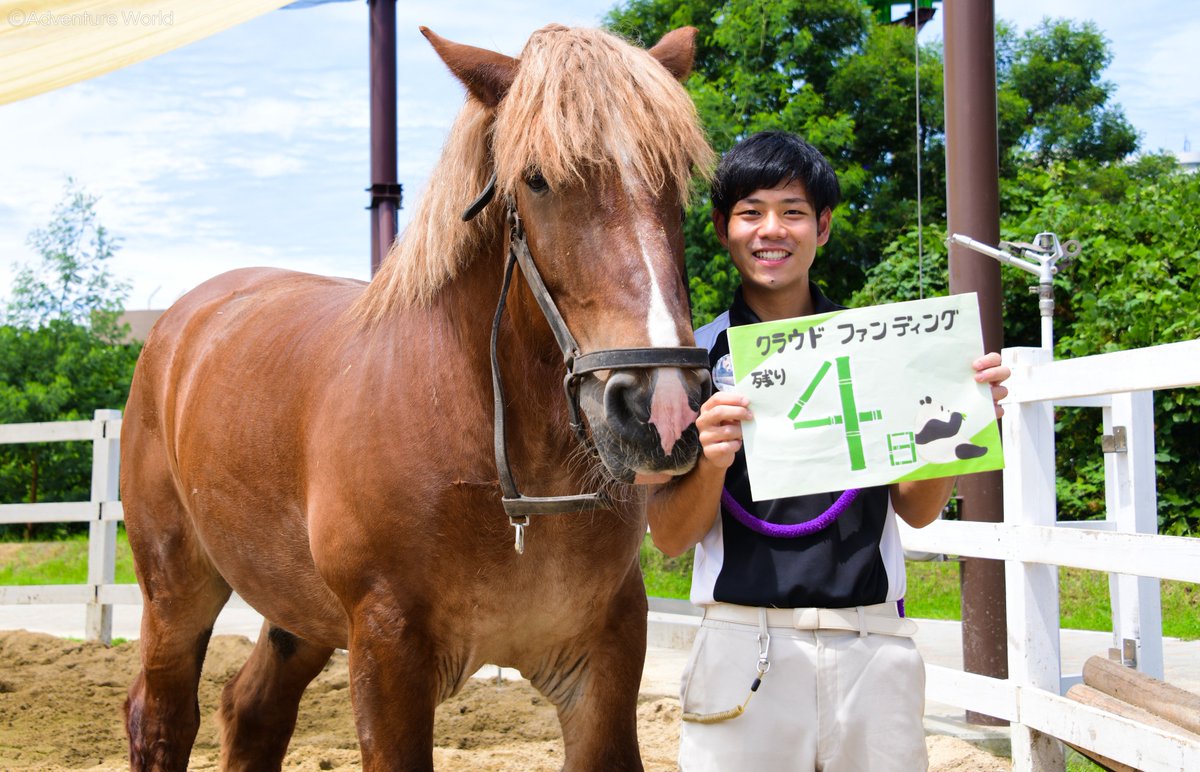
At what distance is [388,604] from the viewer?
2.28m

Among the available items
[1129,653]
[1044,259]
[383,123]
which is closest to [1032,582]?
[1129,653]

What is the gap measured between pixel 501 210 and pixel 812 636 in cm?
108

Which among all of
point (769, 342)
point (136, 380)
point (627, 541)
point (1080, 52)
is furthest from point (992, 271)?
point (1080, 52)

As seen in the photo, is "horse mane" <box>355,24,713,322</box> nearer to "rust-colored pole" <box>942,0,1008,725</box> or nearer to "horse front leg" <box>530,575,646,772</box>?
"horse front leg" <box>530,575,646,772</box>

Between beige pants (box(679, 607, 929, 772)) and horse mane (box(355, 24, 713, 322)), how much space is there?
87 cm

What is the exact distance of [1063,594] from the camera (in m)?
7.95

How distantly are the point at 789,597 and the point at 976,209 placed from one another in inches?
123

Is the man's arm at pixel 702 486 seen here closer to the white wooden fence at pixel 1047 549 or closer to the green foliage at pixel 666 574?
the white wooden fence at pixel 1047 549

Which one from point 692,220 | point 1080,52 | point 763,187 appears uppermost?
point 1080,52

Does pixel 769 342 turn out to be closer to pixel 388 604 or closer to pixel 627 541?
pixel 627 541

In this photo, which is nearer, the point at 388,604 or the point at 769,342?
the point at 769,342

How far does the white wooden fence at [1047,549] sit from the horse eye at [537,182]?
74.3 inches

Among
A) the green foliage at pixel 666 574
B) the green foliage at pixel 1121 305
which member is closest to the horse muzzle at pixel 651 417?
the green foliage at pixel 666 574

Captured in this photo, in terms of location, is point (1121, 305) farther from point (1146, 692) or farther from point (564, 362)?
point (564, 362)
